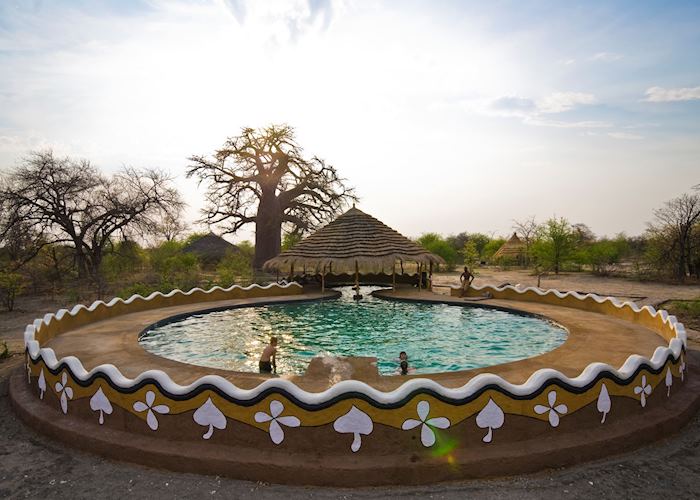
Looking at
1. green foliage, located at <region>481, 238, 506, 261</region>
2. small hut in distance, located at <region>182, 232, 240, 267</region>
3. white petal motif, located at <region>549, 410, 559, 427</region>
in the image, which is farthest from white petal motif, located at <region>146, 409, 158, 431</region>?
green foliage, located at <region>481, 238, 506, 261</region>

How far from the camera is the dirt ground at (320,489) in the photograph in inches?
164

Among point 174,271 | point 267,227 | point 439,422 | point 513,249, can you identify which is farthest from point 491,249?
point 439,422

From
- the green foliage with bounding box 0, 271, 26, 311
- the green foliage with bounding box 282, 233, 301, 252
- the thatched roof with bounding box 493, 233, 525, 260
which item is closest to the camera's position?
the green foliage with bounding box 0, 271, 26, 311

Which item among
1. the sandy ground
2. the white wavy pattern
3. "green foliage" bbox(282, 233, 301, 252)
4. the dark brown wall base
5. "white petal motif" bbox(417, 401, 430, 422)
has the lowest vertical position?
the sandy ground

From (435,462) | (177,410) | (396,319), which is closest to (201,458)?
(177,410)

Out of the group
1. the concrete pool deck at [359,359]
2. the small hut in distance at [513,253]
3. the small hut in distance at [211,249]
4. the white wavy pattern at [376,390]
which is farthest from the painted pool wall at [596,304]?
the small hut in distance at [513,253]

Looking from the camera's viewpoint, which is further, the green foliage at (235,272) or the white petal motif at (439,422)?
the green foliage at (235,272)

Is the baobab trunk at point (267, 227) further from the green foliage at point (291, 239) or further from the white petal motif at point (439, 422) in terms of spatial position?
the white petal motif at point (439, 422)

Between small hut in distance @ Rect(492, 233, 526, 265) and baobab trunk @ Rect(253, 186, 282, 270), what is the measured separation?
21085mm

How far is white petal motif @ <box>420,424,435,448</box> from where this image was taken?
14.5 feet

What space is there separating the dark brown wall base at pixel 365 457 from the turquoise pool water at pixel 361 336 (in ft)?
9.83

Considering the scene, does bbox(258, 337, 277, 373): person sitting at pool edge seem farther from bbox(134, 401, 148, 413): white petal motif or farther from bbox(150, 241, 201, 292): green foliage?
bbox(150, 241, 201, 292): green foliage

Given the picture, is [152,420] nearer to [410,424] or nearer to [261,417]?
[261,417]

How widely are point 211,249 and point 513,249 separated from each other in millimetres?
25810
